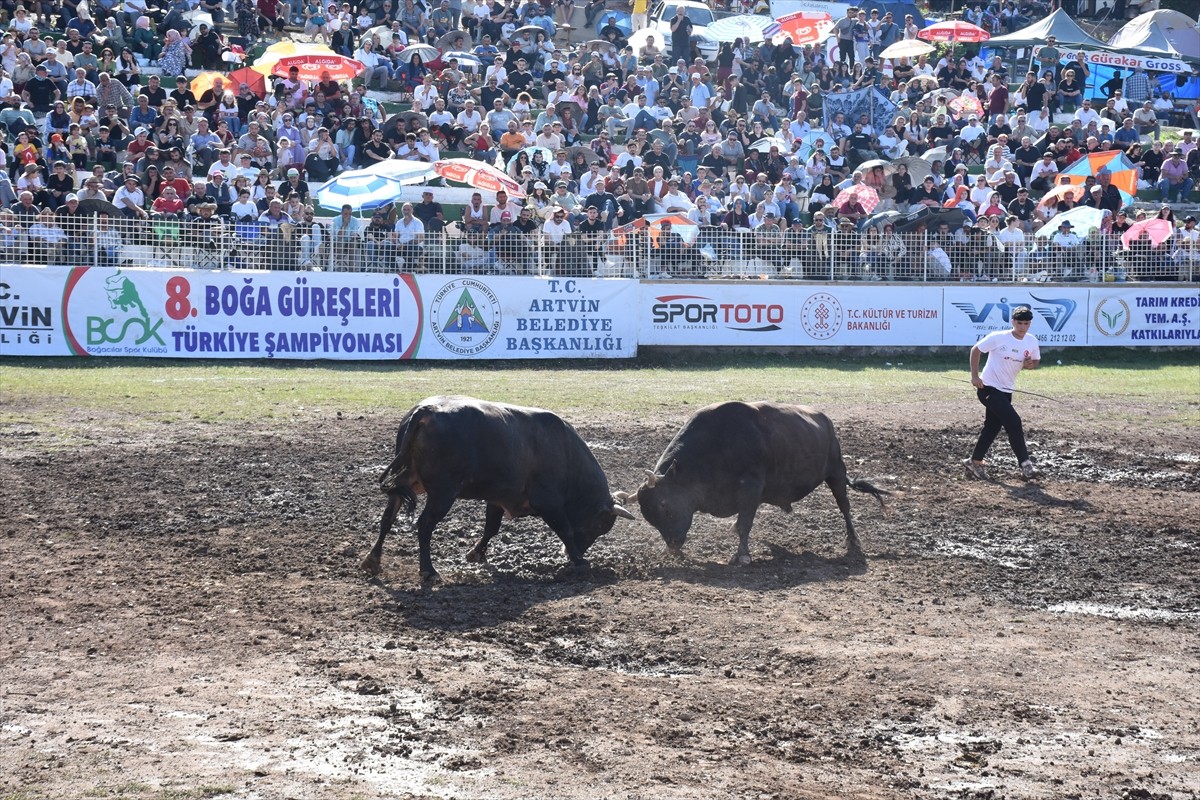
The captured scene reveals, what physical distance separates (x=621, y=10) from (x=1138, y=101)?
16711mm

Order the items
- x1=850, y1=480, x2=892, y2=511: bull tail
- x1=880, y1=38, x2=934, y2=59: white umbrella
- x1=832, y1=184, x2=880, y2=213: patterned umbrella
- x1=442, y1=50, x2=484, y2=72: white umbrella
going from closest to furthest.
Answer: x1=850, y1=480, x2=892, y2=511: bull tail < x1=832, y1=184, x2=880, y2=213: patterned umbrella < x1=442, y1=50, x2=484, y2=72: white umbrella < x1=880, y1=38, x2=934, y2=59: white umbrella

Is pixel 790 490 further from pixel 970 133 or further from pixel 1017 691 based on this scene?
pixel 970 133

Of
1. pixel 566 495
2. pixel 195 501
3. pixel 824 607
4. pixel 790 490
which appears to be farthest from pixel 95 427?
pixel 824 607

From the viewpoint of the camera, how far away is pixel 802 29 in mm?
38250

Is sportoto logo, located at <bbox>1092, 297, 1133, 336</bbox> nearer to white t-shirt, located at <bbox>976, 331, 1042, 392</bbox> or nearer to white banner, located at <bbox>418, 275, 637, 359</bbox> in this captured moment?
white banner, located at <bbox>418, 275, 637, 359</bbox>

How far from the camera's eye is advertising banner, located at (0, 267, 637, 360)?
71.7ft

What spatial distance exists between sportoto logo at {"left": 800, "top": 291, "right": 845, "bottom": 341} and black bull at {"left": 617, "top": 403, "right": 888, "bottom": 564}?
14609 mm

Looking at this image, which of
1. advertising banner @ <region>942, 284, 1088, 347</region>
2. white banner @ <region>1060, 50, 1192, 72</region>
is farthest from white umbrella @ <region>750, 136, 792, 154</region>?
white banner @ <region>1060, 50, 1192, 72</region>

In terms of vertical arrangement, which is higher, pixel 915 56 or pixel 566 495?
pixel 915 56

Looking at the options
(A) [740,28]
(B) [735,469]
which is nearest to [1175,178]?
(A) [740,28]

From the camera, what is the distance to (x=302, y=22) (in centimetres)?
3625

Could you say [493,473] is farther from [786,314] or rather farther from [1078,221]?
[1078,221]

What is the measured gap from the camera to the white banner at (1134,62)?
40.6 metres

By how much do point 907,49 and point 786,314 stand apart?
53.8ft
